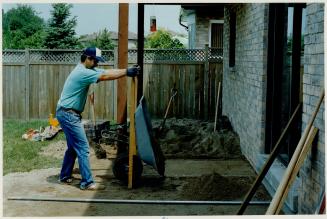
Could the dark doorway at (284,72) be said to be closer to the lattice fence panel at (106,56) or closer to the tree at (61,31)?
the lattice fence panel at (106,56)

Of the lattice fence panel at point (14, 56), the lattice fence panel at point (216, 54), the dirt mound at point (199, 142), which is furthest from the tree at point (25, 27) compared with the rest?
the dirt mound at point (199, 142)

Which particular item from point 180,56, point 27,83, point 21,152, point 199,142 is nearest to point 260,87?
point 199,142

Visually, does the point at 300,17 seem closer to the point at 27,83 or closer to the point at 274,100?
the point at 274,100

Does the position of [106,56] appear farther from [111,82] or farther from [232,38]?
[232,38]

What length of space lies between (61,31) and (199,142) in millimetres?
11904

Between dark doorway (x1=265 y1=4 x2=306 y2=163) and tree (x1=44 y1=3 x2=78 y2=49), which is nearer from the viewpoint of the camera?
dark doorway (x1=265 y1=4 x2=306 y2=163)

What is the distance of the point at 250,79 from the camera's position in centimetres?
823

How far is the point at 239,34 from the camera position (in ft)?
32.4

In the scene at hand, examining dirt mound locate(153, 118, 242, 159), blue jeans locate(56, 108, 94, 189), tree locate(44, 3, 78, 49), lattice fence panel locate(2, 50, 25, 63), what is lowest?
dirt mound locate(153, 118, 242, 159)

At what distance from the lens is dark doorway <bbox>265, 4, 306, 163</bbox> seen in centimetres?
602

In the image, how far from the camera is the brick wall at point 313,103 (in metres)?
4.18

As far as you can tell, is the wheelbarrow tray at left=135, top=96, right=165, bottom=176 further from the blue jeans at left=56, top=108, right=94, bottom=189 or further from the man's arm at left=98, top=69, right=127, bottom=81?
the blue jeans at left=56, top=108, right=94, bottom=189

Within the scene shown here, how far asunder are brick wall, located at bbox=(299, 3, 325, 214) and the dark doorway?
1259 mm

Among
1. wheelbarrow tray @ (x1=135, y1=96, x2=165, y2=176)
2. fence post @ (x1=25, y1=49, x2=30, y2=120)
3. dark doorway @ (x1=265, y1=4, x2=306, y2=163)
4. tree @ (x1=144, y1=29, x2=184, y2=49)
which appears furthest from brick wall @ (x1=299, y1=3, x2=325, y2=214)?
tree @ (x1=144, y1=29, x2=184, y2=49)
